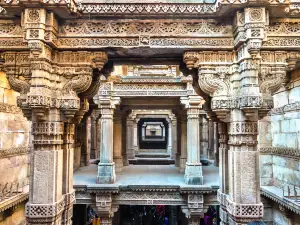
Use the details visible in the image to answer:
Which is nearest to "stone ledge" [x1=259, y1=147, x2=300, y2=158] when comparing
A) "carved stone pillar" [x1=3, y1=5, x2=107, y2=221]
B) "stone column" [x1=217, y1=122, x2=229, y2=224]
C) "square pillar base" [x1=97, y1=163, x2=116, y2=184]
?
"stone column" [x1=217, y1=122, x2=229, y2=224]

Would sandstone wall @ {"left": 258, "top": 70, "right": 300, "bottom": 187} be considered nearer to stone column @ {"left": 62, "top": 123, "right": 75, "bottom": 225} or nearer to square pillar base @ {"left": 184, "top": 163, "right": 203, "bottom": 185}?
square pillar base @ {"left": 184, "top": 163, "right": 203, "bottom": 185}

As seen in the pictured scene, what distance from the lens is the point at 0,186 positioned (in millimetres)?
6281

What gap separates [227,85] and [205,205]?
5885mm

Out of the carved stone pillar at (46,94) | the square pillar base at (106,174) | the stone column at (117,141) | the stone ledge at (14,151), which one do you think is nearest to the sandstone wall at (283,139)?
the carved stone pillar at (46,94)

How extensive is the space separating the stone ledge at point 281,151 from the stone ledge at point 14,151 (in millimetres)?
6309

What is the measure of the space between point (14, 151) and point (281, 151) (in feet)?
21.4

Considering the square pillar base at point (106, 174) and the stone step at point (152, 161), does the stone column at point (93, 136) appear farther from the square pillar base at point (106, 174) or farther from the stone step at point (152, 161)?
the square pillar base at point (106, 174)

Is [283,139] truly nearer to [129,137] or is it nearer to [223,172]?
[223,172]

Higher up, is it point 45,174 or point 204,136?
point 204,136

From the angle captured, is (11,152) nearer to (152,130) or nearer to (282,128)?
(282,128)

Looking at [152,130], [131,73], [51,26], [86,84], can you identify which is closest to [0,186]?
[86,84]

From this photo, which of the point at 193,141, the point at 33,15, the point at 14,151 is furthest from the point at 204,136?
the point at 33,15

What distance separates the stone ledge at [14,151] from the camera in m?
6.41

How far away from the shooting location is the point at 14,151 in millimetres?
6969
